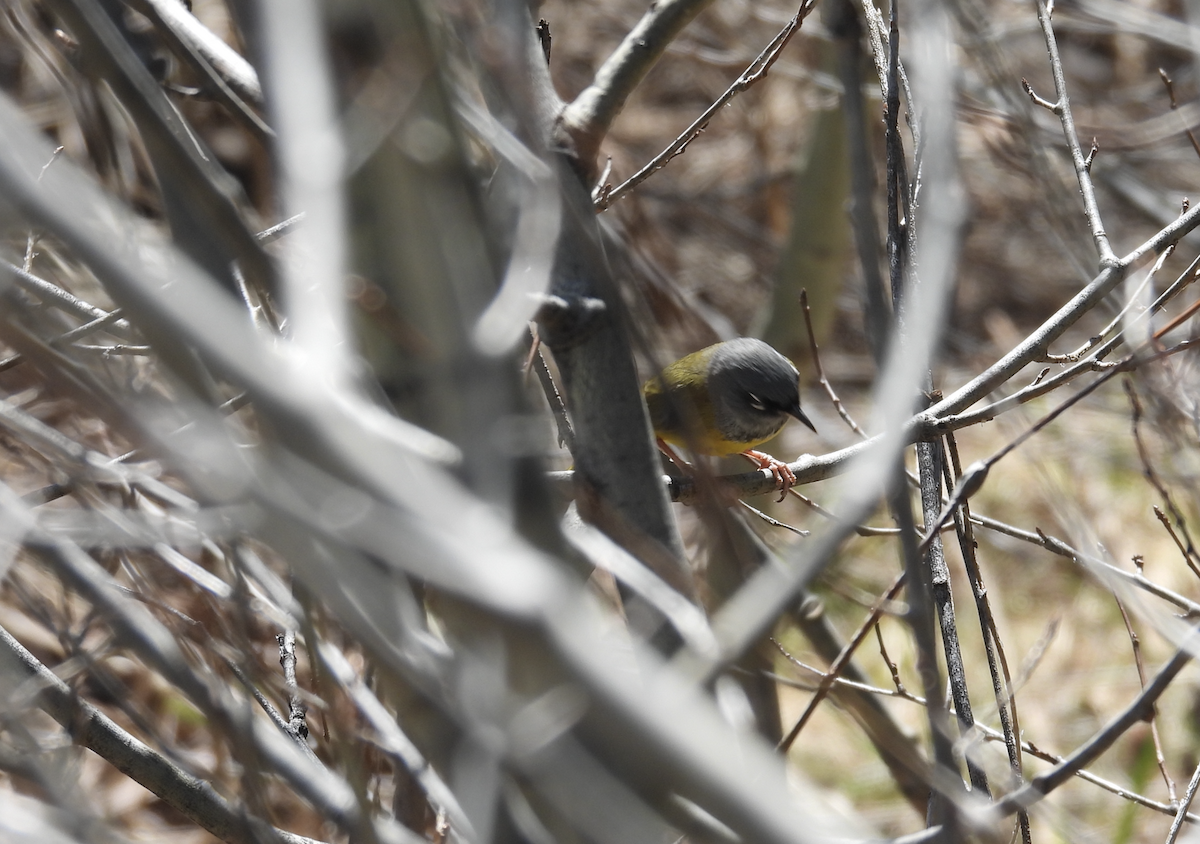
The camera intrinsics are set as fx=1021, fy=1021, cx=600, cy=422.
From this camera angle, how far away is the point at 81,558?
2.02 metres

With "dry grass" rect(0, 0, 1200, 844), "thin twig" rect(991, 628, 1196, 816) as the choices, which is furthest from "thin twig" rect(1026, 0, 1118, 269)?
"thin twig" rect(991, 628, 1196, 816)

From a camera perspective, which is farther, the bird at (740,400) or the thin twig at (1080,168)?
the bird at (740,400)

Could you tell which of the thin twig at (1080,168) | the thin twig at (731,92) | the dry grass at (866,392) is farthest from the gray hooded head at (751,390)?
the thin twig at (1080,168)

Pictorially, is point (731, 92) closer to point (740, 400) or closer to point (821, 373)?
point (821, 373)

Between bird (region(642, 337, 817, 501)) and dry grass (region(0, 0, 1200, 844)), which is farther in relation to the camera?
bird (region(642, 337, 817, 501))

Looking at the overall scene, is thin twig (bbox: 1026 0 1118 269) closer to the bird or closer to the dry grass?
the dry grass

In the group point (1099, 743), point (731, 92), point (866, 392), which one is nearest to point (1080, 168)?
point (731, 92)

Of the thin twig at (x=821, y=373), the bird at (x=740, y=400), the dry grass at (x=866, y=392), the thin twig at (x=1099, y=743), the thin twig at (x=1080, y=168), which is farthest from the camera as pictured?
the bird at (x=740, y=400)

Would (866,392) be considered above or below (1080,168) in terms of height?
below

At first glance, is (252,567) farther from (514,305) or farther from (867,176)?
(867,176)

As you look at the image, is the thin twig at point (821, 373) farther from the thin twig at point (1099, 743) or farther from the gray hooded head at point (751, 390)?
the thin twig at point (1099, 743)

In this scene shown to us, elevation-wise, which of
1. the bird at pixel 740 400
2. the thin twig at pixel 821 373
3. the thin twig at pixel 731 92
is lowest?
the bird at pixel 740 400

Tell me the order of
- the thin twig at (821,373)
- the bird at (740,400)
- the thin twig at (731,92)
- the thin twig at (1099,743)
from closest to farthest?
the thin twig at (1099,743) → the thin twig at (731,92) → the thin twig at (821,373) → the bird at (740,400)

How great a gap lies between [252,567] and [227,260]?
1309 millimetres
